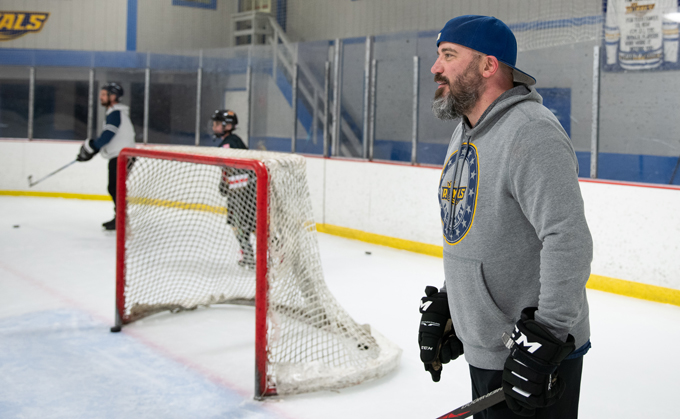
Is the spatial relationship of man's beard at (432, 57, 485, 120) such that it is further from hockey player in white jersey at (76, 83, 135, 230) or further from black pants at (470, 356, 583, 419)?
hockey player in white jersey at (76, 83, 135, 230)

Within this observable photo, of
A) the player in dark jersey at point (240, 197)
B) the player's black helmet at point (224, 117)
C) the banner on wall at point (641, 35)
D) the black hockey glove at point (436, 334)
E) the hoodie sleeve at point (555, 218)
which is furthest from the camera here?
the player's black helmet at point (224, 117)

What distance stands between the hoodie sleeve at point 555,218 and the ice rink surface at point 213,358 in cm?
120

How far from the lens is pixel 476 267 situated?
106 centimetres

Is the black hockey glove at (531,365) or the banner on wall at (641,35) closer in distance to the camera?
the black hockey glove at (531,365)

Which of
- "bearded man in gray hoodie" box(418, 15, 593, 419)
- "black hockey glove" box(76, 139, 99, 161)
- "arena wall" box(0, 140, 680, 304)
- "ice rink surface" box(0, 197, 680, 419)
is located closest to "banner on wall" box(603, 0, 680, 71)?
"arena wall" box(0, 140, 680, 304)

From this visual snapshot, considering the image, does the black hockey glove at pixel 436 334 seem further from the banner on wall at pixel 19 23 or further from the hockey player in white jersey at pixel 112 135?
the banner on wall at pixel 19 23

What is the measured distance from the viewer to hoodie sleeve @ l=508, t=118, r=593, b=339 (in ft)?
3.06

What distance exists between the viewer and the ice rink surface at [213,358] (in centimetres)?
208

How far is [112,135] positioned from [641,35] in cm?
437

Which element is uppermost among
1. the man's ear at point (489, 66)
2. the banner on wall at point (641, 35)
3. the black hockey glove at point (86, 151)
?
the banner on wall at point (641, 35)

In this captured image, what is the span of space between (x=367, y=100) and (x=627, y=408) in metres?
3.99

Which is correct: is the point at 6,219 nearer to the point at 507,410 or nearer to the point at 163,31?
the point at 163,31

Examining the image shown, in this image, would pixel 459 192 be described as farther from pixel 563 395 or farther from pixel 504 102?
pixel 563 395

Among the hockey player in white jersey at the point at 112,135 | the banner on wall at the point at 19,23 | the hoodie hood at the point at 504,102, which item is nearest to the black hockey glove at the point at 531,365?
the hoodie hood at the point at 504,102
